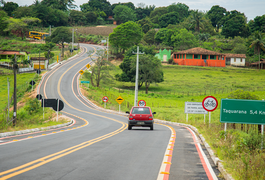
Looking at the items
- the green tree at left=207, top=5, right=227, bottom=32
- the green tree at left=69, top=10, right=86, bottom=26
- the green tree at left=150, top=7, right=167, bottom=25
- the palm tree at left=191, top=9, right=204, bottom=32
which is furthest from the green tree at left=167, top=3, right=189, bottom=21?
the green tree at left=69, top=10, right=86, bottom=26

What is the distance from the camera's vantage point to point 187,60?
9406 cm

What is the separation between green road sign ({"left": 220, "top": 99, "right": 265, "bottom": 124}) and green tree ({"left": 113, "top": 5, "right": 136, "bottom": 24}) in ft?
567

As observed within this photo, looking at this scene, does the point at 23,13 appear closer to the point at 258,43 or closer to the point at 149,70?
the point at 149,70

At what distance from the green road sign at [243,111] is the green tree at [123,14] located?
567ft

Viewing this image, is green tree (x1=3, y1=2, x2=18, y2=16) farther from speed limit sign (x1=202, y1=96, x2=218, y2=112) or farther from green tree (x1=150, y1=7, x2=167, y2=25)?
speed limit sign (x1=202, y1=96, x2=218, y2=112)

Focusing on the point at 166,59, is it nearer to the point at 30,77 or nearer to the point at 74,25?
the point at 30,77

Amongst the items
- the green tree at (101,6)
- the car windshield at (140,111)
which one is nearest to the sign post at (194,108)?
the car windshield at (140,111)

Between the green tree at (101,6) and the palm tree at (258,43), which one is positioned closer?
the palm tree at (258,43)

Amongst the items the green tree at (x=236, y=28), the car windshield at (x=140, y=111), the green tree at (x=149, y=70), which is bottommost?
the car windshield at (x=140, y=111)

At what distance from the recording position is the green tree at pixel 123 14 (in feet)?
590

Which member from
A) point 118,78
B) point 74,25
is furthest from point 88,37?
point 118,78

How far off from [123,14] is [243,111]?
6890 inches

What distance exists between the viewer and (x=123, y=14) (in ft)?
589

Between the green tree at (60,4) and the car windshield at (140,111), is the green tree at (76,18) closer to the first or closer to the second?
the green tree at (60,4)
